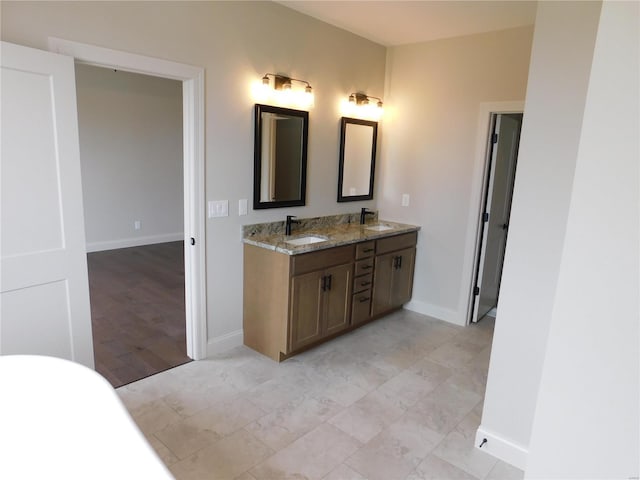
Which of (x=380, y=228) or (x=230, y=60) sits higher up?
(x=230, y=60)

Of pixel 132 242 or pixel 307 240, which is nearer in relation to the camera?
pixel 307 240

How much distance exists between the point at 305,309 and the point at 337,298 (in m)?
0.39

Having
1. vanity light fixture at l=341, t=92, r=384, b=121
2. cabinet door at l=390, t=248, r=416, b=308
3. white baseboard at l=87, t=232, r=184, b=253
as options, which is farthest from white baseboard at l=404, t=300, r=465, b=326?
white baseboard at l=87, t=232, r=184, b=253

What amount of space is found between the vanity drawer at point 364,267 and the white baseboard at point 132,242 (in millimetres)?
4265

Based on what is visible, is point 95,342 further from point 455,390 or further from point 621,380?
point 621,380

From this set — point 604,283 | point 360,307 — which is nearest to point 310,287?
point 360,307

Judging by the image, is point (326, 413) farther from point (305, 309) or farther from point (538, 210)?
point (538, 210)

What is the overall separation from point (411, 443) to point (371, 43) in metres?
3.55

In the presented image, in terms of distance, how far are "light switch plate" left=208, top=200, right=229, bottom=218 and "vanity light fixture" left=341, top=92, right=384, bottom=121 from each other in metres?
1.58

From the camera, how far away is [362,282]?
3729mm

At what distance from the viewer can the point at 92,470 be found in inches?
56.2

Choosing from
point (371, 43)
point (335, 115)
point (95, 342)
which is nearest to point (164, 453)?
point (95, 342)

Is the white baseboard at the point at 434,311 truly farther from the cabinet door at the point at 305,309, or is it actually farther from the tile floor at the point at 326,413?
the cabinet door at the point at 305,309

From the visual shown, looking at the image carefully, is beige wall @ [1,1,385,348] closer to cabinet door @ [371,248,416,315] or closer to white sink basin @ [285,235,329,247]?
white sink basin @ [285,235,329,247]
